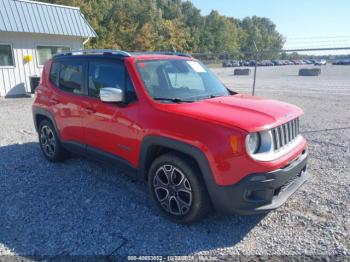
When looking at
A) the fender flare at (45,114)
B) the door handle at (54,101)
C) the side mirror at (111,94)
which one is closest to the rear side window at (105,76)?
the side mirror at (111,94)

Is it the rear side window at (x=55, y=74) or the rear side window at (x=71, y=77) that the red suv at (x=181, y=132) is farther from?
the rear side window at (x=55, y=74)

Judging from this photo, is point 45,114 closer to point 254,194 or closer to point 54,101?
point 54,101

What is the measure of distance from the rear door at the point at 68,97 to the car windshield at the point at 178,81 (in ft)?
3.78

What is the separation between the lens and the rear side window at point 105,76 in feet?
12.3

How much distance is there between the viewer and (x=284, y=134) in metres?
3.18

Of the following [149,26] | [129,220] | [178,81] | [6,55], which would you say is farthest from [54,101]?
[149,26]

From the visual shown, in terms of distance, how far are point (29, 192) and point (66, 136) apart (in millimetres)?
1032

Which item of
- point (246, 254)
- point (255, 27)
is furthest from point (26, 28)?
point (255, 27)

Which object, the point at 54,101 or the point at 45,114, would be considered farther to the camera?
the point at 45,114

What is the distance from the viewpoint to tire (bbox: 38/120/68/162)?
16.4 ft

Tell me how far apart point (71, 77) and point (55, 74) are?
23.1 inches

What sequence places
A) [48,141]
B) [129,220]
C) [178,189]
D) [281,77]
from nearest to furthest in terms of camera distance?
[178,189]
[129,220]
[48,141]
[281,77]

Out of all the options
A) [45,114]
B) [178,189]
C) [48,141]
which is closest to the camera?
[178,189]

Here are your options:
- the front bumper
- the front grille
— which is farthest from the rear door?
the front grille
